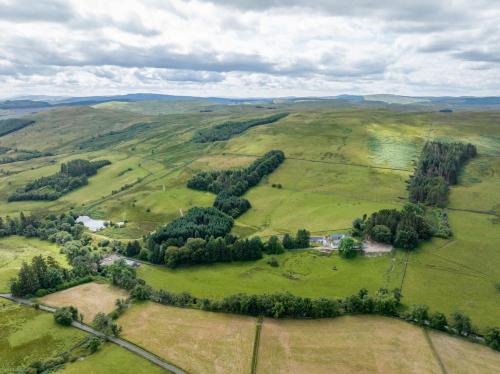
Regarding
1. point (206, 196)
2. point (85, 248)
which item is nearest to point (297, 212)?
point (206, 196)

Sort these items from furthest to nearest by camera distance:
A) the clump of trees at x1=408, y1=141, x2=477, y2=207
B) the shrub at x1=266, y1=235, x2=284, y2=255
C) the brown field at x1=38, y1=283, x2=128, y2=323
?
the clump of trees at x1=408, y1=141, x2=477, y2=207
the shrub at x1=266, y1=235, x2=284, y2=255
the brown field at x1=38, y1=283, x2=128, y2=323

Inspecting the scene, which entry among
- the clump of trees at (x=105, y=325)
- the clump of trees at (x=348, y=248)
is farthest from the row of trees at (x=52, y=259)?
the clump of trees at (x=348, y=248)

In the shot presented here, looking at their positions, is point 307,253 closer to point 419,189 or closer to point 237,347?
point 237,347

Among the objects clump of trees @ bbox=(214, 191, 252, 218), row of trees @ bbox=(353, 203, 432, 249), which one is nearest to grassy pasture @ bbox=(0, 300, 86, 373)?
clump of trees @ bbox=(214, 191, 252, 218)

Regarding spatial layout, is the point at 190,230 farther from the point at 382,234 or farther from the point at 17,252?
the point at 17,252

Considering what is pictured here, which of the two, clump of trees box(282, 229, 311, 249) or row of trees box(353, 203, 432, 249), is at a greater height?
row of trees box(353, 203, 432, 249)

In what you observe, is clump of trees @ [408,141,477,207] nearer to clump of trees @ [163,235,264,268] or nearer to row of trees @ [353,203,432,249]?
row of trees @ [353,203,432,249]

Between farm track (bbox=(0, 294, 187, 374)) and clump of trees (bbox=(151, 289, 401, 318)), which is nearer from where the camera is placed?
farm track (bbox=(0, 294, 187, 374))

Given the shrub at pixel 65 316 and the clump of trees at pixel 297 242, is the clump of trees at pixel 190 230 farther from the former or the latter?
the shrub at pixel 65 316
